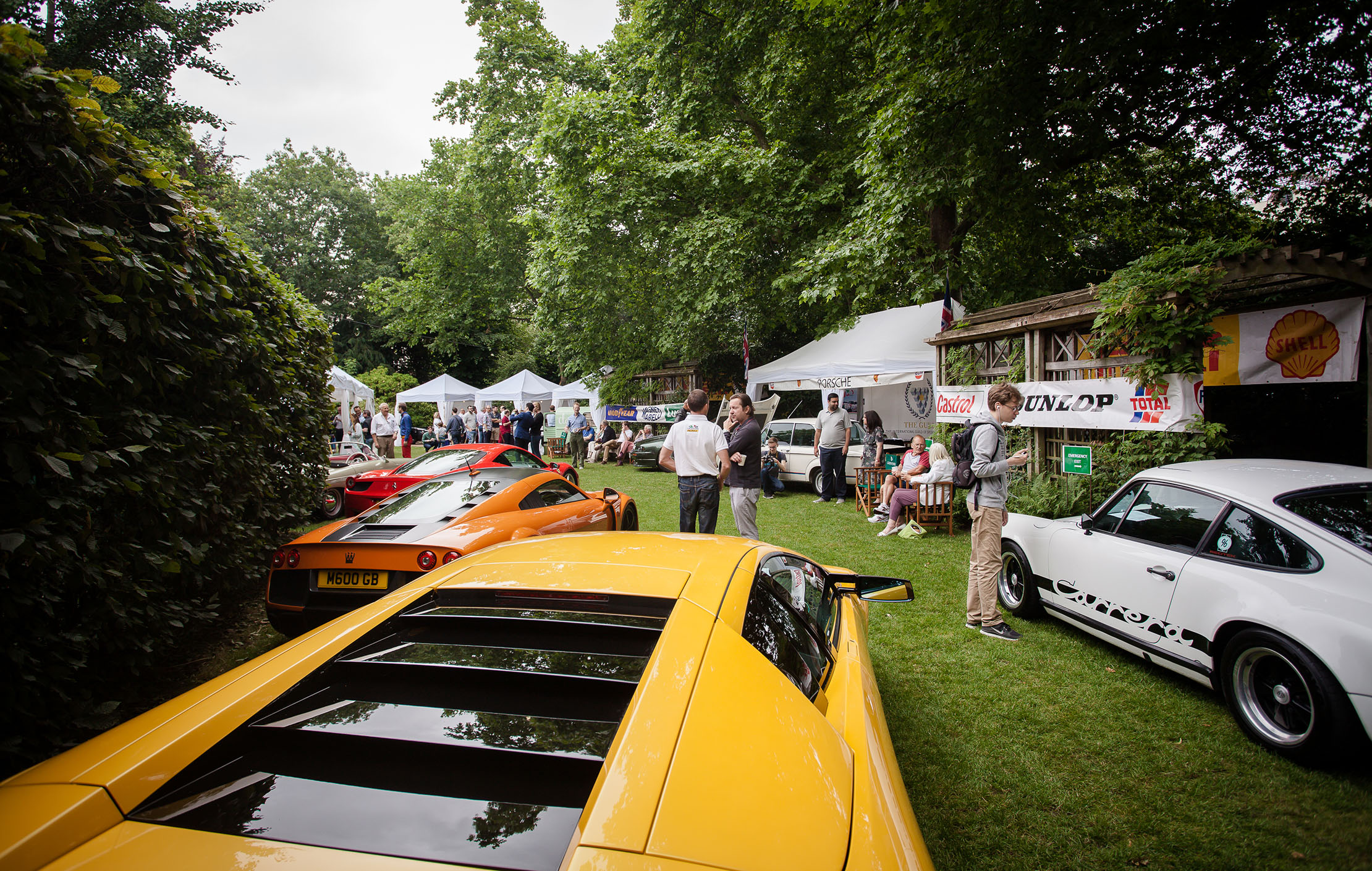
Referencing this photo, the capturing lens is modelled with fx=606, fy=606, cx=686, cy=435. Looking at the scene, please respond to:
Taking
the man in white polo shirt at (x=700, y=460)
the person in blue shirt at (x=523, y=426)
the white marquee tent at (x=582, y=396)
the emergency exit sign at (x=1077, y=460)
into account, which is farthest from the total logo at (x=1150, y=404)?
the white marquee tent at (x=582, y=396)

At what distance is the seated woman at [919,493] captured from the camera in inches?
330

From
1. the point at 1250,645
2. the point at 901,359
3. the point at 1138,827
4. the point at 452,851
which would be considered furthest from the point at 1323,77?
the point at 452,851

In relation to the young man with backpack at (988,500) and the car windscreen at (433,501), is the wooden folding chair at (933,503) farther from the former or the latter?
the car windscreen at (433,501)

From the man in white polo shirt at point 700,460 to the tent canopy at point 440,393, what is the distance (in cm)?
1978

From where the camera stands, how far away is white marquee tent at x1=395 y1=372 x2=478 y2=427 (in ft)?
79.0

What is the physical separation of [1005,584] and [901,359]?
611 cm

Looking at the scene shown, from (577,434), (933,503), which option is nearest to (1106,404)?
(933,503)

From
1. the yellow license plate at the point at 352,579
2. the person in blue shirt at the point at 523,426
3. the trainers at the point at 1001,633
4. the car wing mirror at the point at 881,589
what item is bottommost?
the trainers at the point at 1001,633

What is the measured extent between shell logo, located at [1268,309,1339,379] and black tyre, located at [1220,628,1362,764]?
3.56m

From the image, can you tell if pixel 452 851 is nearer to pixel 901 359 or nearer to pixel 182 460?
pixel 182 460

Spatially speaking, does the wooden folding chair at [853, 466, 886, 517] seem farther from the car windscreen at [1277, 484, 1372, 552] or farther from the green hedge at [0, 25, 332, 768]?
the green hedge at [0, 25, 332, 768]

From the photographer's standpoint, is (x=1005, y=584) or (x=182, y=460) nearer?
(x=182, y=460)

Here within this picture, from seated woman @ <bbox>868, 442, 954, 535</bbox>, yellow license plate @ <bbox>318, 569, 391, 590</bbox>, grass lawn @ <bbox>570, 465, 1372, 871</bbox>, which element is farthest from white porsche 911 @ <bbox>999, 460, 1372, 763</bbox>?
yellow license plate @ <bbox>318, 569, 391, 590</bbox>

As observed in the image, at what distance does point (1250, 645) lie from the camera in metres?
3.08
